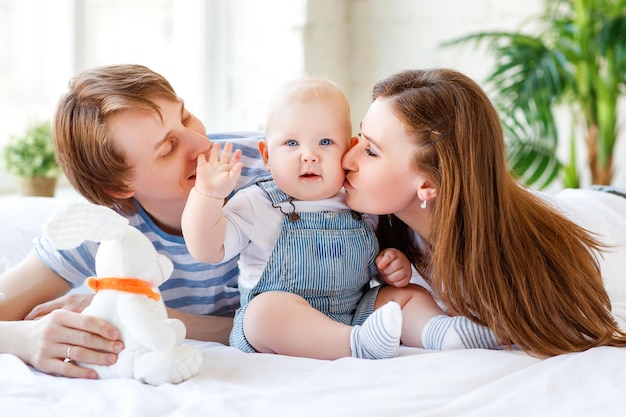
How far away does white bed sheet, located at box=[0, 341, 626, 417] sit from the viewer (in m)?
1.16

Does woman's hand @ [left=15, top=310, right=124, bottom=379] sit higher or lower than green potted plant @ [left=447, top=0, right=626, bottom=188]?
A: lower

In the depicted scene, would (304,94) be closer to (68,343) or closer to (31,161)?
(68,343)

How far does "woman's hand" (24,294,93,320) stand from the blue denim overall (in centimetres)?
30

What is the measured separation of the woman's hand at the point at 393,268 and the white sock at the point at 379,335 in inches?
8.8

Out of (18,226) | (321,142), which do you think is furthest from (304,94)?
(18,226)

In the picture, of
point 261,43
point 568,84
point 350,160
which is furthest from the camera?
point 261,43

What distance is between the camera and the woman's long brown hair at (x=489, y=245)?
4.83 feet

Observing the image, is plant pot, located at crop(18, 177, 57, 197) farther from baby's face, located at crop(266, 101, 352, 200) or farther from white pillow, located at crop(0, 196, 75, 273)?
baby's face, located at crop(266, 101, 352, 200)

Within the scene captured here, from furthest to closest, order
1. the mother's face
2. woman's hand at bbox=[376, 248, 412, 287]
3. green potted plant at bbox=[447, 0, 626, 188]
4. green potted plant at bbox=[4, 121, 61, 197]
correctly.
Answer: green potted plant at bbox=[447, 0, 626, 188] < green potted plant at bbox=[4, 121, 61, 197] < woman's hand at bbox=[376, 248, 412, 287] < the mother's face

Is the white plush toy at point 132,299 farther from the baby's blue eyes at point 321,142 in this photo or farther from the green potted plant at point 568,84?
the green potted plant at point 568,84

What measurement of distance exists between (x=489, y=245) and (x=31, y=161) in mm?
1947

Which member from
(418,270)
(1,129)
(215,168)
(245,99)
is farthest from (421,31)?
(215,168)

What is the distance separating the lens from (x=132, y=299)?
50.1 inches

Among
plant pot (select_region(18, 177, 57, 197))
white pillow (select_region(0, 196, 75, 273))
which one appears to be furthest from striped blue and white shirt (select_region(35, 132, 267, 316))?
plant pot (select_region(18, 177, 57, 197))
